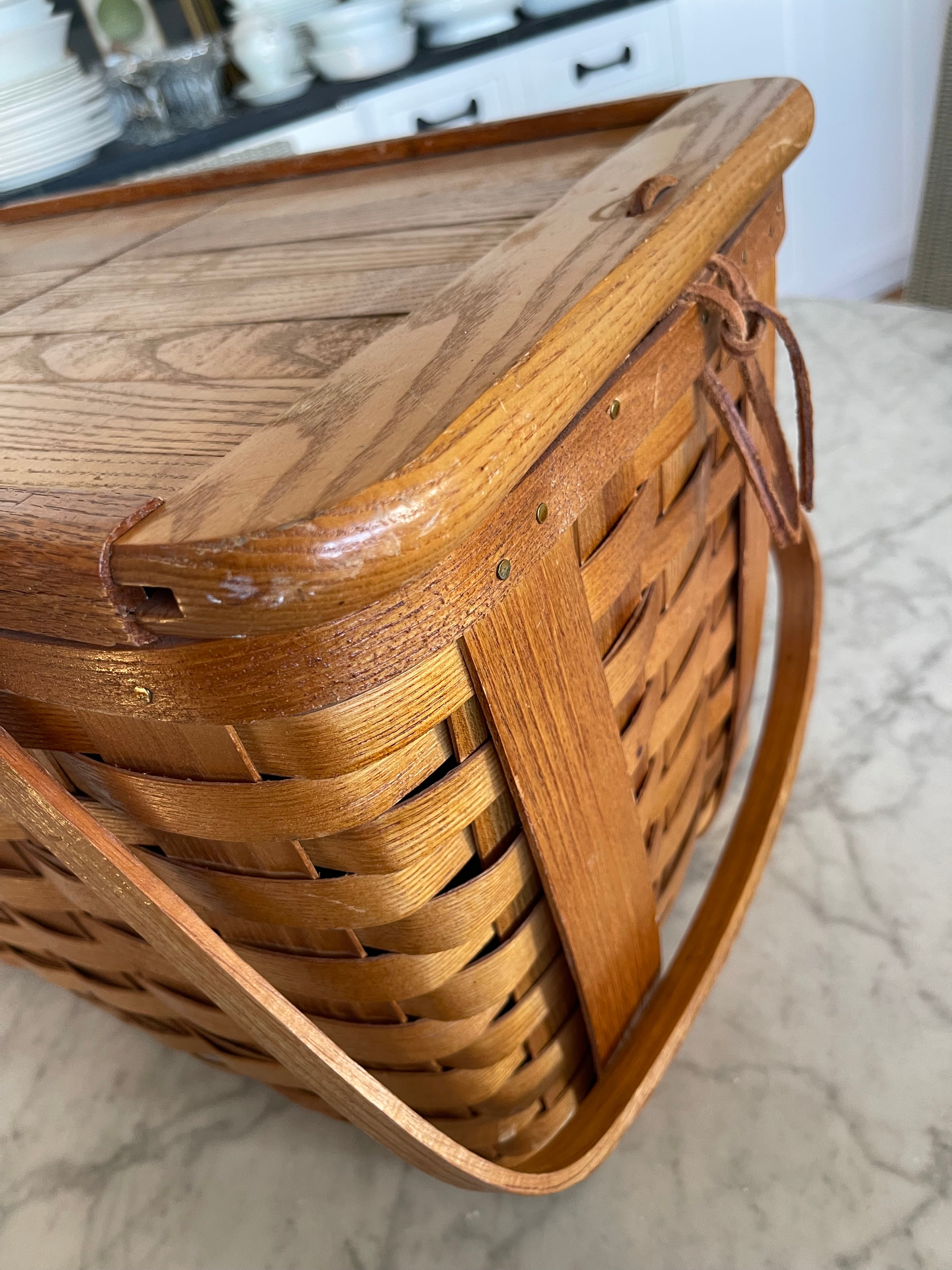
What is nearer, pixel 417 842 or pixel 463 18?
pixel 417 842

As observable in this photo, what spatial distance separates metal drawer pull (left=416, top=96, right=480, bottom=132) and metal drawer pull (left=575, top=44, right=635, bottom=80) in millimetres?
209

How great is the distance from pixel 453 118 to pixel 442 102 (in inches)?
1.6

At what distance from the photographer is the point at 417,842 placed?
1.25 feet

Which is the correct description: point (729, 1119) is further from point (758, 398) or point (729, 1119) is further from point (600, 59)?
point (600, 59)

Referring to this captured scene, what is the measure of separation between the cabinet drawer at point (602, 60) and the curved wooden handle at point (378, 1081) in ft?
4.56

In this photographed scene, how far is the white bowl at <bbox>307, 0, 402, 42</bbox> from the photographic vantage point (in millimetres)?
1592

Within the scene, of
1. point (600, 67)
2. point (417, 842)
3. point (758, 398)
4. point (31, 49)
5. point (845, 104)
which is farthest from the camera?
point (845, 104)

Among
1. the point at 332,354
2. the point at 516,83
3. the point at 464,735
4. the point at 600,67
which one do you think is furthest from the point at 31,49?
the point at 464,735

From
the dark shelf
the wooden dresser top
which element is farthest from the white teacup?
the wooden dresser top

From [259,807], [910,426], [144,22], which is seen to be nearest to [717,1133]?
[259,807]

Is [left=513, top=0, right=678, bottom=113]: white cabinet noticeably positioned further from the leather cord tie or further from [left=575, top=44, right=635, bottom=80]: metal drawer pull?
the leather cord tie

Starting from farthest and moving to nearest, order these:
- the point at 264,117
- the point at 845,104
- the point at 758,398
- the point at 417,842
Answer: the point at 845,104
the point at 264,117
the point at 758,398
the point at 417,842

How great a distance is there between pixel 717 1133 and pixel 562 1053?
→ 96mm

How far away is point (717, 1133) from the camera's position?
21.6 inches
